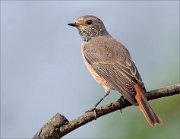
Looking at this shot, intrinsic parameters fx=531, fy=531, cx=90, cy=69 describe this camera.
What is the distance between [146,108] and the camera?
17.3ft

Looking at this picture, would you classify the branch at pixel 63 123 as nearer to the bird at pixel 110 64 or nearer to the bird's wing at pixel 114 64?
the bird at pixel 110 64

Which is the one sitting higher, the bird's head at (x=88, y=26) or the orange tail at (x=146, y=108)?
the bird's head at (x=88, y=26)

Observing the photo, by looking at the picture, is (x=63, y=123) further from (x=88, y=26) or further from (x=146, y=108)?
(x=88, y=26)

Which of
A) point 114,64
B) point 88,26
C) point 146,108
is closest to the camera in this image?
point 146,108

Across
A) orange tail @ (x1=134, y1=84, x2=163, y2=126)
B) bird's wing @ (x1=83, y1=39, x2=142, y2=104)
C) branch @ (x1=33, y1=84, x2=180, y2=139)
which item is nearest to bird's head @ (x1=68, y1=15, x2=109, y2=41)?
bird's wing @ (x1=83, y1=39, x2=142, y2=104)

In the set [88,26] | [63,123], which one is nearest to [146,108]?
[63,123]

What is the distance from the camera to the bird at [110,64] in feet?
17.6

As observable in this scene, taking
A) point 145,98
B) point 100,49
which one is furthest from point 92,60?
point 145,98

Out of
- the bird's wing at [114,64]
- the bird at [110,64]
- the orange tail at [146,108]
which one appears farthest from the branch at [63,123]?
the bird's wing at [114,64]

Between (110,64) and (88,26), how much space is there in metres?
1.26

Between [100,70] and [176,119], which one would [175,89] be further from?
[100,70]

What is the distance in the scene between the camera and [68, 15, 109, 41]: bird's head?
292 inches

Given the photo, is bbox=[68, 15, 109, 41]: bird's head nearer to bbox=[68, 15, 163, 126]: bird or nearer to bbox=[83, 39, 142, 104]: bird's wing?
bbox=[68, 15, 163, 126]: bird

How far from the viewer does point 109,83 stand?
607 centimetres
